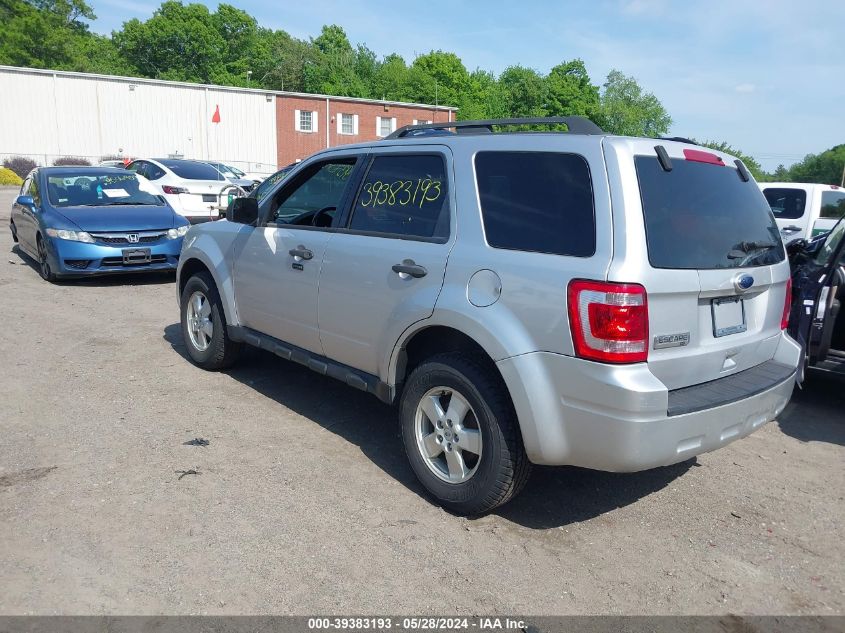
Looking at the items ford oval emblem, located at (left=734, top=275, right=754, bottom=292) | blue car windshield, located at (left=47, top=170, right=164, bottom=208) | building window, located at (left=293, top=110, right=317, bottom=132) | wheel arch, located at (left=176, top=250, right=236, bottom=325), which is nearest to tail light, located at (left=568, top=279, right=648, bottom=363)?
ford oval emblem, located at (left=734, top=275, right=754, bottom=292)

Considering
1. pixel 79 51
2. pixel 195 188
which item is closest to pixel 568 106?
pixel 79 51

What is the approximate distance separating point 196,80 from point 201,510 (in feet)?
261

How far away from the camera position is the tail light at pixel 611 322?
3.05m

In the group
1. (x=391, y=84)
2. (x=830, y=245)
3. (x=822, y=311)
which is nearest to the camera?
(x=822, y=311)

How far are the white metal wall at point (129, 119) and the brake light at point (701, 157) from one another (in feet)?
131

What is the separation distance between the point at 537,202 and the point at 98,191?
8825 millimetres

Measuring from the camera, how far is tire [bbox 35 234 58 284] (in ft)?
31.7

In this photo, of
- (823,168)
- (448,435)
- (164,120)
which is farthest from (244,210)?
(823,168)

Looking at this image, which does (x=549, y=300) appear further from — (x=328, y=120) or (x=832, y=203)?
(x=328, y=120)

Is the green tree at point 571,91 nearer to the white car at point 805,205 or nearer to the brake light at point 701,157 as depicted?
the white car at point 805,205

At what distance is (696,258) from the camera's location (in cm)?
335

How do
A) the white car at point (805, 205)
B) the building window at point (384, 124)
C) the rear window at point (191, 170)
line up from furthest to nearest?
the building window at point (384, 124)
the rear window at point (191, 170)
the white car at point (805, 205)

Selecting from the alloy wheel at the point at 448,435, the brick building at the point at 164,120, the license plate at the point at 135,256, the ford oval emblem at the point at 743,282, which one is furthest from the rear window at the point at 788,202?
the brick building at the point at 164,120

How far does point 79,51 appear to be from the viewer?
65438 millimetres
